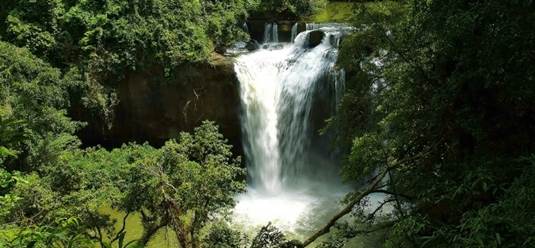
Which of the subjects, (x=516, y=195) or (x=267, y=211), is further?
(x=267, y=211)

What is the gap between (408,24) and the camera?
5.96 m

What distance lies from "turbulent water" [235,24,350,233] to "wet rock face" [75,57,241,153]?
1.63ft

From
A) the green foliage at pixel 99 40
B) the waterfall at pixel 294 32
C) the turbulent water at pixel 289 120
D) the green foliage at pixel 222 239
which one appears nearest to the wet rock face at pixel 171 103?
the green foliage at pixel 99 40

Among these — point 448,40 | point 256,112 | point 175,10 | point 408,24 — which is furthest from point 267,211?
point 448,40

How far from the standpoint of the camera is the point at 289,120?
49.6 feet

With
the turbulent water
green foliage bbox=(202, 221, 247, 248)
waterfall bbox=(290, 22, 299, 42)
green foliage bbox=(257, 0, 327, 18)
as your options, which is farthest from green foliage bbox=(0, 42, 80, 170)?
green foliage bbox=(257, 0, 327, 18)

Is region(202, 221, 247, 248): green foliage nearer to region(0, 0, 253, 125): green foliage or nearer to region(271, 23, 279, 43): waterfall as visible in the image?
region(0, 0, 253, 125): green foliage

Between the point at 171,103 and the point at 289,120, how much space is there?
12.0 ft

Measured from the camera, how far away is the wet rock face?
14.6 meters

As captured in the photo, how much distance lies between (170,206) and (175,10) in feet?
30.5

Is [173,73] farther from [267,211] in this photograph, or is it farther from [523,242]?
[523,242]

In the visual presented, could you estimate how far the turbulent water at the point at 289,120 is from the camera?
14664mm

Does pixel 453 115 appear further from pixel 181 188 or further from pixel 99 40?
pixel 99 40

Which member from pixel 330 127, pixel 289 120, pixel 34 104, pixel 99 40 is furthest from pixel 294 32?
pixel 330 127
